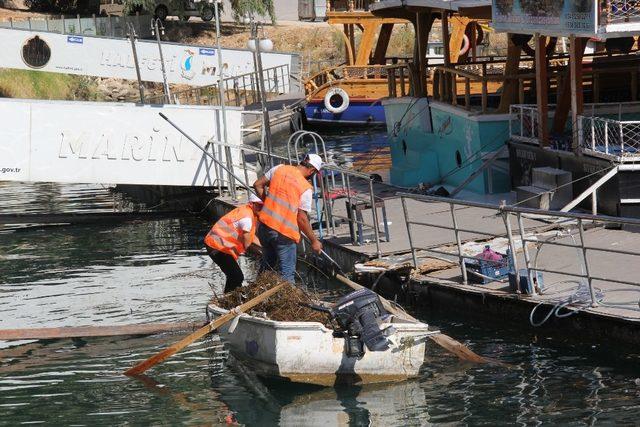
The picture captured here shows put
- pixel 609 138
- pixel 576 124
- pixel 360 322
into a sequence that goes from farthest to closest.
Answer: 1. pixel 609 138
2. pixel 576 124
3. pixel 360 322

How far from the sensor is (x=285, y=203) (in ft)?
47.2

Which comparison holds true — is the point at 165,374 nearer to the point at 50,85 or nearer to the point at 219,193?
the point at 219,193

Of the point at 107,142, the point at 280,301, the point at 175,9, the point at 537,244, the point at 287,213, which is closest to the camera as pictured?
the point at 280,301

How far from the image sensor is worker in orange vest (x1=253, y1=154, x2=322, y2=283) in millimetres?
14391

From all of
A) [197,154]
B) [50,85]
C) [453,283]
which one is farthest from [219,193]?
[50,85]

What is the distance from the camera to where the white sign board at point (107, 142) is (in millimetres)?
26062

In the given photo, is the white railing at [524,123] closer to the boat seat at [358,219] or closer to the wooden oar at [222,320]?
the boat seat at [358,219]

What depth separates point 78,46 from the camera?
4159 centimetres

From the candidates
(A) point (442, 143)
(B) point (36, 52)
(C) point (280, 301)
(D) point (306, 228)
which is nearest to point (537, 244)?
(D) point (306, 228)

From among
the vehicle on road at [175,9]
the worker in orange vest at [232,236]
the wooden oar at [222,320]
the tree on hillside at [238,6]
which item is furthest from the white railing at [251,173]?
the vehicle on road at [175,9]

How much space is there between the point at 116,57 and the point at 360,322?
99.7ft

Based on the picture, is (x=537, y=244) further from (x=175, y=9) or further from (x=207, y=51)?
(x=175, y=9)

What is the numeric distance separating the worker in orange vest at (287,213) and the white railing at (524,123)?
A: 8173mm

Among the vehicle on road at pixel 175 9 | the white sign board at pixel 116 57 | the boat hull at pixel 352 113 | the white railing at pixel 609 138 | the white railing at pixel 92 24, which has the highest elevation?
the vehicle on road at pixel 175 9
